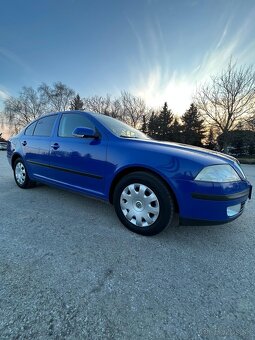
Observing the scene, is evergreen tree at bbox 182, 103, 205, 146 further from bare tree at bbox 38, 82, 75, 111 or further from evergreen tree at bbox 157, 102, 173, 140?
bare tree at bbox 38, 82, 75, 111

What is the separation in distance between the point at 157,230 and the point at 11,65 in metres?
22.1

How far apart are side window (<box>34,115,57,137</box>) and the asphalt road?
161cm

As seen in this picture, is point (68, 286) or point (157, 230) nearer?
point (68, 286)

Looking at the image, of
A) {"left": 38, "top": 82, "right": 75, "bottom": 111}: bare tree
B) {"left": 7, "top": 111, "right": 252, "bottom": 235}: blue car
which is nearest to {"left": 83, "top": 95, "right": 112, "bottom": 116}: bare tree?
{"left": 38, "top": 82, "right": 75, "bottom": 111}: bare tree

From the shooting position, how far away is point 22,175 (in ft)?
13.5

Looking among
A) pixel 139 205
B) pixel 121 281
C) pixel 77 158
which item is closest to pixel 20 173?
pixel 77 158

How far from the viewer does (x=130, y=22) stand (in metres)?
7.95

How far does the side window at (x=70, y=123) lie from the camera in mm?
2937

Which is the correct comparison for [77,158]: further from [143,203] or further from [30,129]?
[30,129]

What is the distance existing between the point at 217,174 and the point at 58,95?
1944 inches

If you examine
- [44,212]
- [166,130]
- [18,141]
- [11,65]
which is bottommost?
[44,212]

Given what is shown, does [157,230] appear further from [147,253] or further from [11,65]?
[11,65]

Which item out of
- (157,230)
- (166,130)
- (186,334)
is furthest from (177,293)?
(166,130)

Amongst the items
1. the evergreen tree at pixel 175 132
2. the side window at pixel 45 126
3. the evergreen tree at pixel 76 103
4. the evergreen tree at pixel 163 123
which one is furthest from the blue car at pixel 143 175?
the evergreen tree at pixel 76 103
